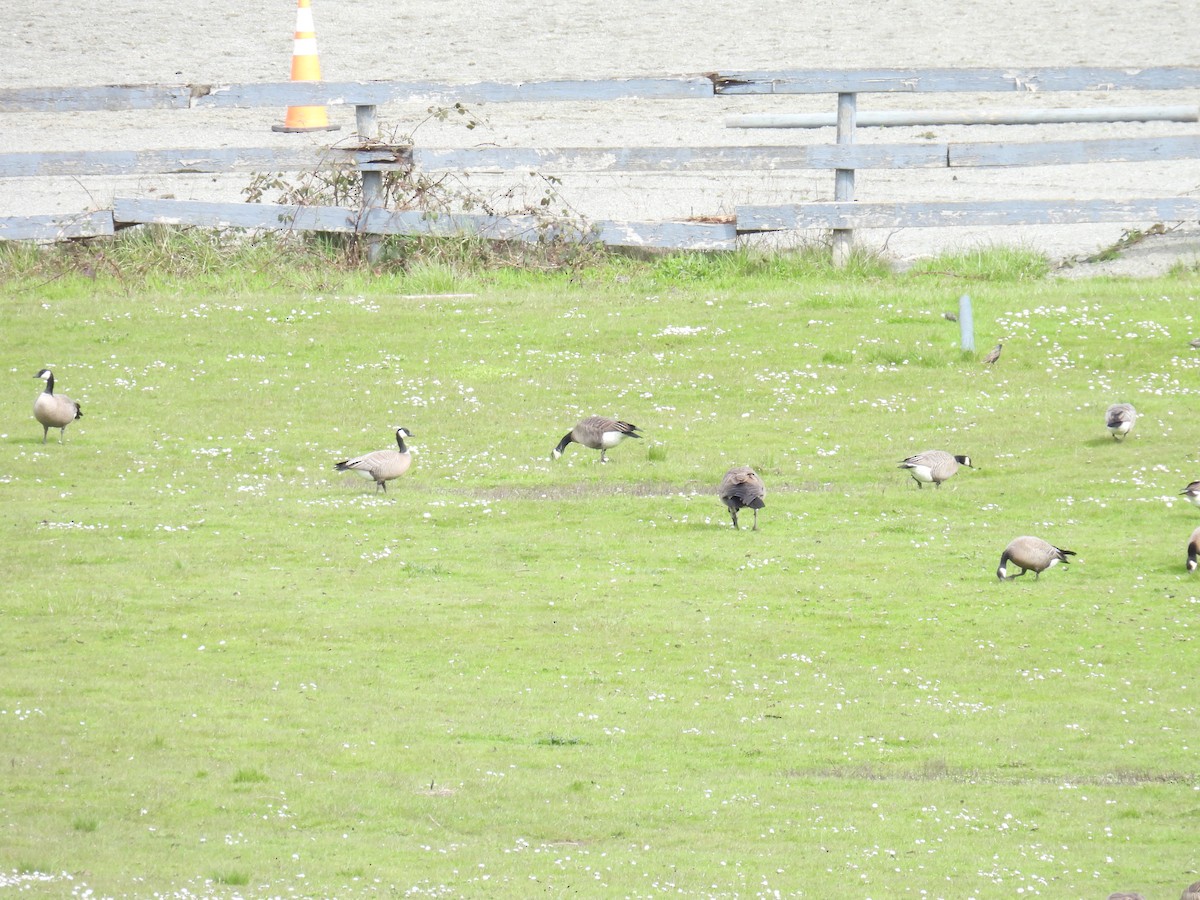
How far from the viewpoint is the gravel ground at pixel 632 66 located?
3303 cm

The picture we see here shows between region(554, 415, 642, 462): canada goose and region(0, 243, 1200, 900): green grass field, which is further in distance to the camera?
region(554, 415, 642, 462): canada goose

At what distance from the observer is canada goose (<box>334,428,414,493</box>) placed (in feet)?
62.2

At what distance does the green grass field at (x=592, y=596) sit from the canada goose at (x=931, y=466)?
1.11ft

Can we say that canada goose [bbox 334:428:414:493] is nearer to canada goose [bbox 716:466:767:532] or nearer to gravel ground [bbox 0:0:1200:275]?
canada goose [bbox 716:466:767:532]

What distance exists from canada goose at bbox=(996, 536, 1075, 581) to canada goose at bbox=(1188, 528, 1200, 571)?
4.06ft

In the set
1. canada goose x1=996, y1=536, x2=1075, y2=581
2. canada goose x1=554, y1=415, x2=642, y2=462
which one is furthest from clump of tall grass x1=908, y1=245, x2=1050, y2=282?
canada goose x1=996, y1=536, x2=1075, y2=581

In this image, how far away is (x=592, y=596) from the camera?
15867 millimetres

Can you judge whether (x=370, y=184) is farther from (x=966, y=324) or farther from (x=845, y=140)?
(x=966, y=324)

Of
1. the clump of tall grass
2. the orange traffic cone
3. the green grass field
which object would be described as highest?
the orange traffic cone

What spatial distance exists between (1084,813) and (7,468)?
13744 mm

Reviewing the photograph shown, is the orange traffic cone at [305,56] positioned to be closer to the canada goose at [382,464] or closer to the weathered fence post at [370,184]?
the weathered fence post at [370,184]

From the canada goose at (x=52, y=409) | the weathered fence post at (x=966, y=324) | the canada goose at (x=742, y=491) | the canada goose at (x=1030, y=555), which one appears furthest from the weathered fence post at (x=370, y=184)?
the canada goose at (x=1030, y=555)

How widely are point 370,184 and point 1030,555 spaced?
631 inches

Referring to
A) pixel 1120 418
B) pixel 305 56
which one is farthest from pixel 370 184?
pixel 1120 418
